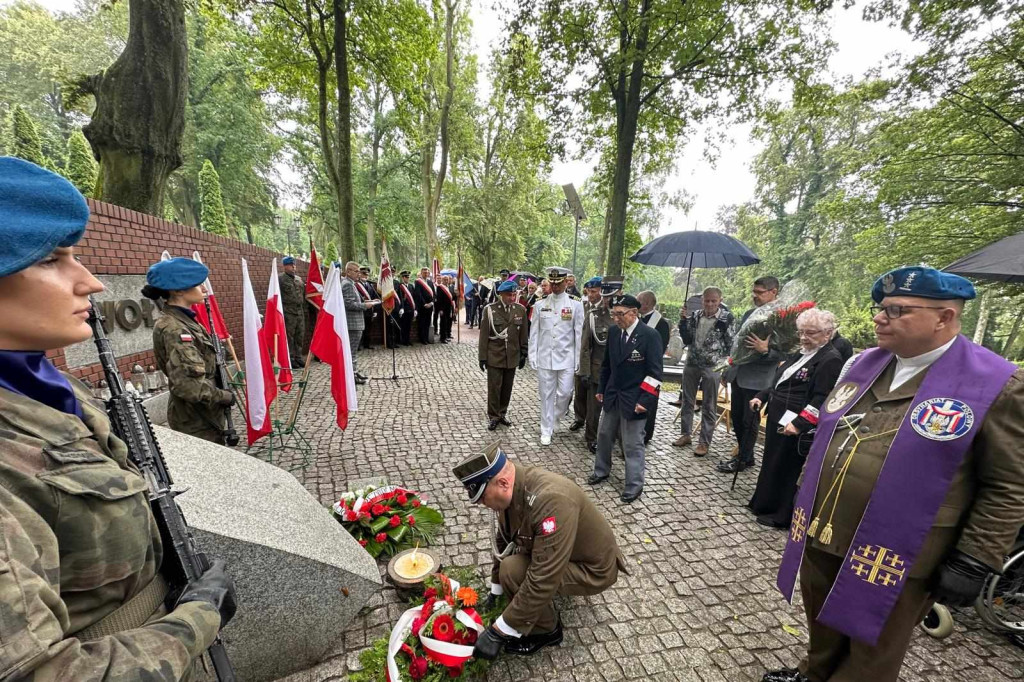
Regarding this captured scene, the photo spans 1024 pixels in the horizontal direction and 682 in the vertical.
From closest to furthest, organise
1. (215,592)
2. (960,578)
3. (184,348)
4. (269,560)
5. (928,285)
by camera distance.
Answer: (215,592) → (960,578) → (928,285) → (269,560) → (184,348)

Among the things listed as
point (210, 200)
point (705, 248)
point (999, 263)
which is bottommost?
point (999, 263)

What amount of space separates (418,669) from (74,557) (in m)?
1.82

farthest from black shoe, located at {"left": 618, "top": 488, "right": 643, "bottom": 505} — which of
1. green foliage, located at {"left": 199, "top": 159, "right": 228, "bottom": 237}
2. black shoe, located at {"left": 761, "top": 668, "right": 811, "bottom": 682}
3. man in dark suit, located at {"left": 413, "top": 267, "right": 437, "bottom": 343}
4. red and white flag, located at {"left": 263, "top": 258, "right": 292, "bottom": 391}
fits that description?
green foliage, located at {"left": 199, "top": 159, "right": 228, "bottom": 237}

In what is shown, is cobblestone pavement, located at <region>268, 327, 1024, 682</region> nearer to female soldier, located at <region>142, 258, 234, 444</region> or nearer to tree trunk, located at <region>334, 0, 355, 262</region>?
female soldier, located at <region>142, 258, 234, 444</region>

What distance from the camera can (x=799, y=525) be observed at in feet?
7.13

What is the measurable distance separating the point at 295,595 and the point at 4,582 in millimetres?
1748

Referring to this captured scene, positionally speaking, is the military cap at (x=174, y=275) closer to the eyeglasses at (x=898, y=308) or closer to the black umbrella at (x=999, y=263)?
the eyeglasses at (x=898, y=308)

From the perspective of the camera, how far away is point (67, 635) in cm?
86

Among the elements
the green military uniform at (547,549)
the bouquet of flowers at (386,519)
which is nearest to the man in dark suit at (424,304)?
the bouquet of flowers at (386,519)

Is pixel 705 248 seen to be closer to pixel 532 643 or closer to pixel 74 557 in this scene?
pixel 532 643

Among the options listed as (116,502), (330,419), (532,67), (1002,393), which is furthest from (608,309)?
(532,67)

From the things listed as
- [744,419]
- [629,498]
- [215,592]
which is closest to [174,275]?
[215,592]

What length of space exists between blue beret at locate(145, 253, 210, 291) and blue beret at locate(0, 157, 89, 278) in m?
2.56

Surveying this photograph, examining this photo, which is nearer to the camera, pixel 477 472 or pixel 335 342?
pixel 477 472
